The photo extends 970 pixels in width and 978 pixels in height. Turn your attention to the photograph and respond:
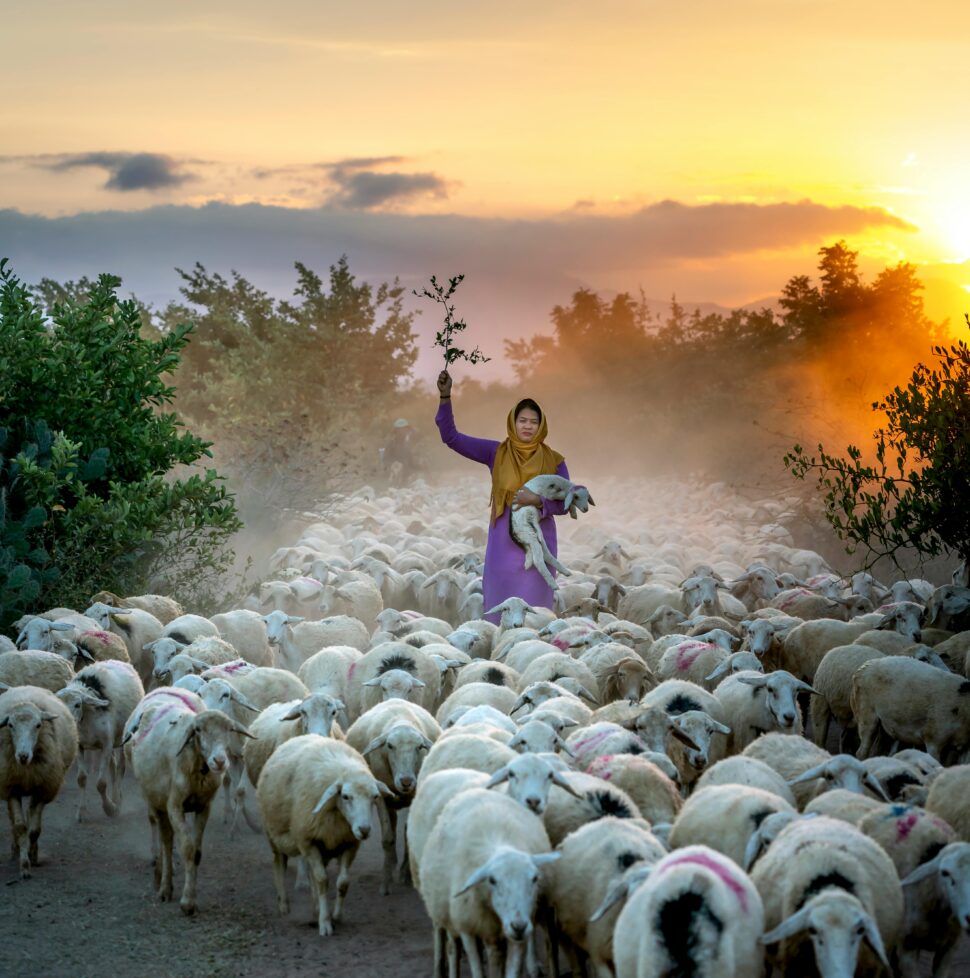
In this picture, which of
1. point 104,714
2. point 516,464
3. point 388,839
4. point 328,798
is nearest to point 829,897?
point 328,798

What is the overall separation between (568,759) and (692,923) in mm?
2451

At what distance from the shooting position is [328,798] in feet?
24.3

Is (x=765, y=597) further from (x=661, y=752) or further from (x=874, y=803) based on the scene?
(x=874, y=803)

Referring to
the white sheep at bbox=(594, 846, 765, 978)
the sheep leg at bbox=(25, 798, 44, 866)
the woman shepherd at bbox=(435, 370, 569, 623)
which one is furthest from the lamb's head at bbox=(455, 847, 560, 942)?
the woman shepherd at bbox=(435, 370, 569, 623)

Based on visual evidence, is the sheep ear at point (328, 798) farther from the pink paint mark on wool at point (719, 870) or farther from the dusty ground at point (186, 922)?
the pink paint mark on wool at point (719, 870)

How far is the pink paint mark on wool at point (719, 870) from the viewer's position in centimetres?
532

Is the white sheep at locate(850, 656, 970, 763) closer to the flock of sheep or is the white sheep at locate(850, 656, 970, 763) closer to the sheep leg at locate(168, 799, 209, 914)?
the flock of sheep

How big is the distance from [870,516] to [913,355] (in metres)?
25.4

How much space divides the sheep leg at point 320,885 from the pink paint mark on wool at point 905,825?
129 inches

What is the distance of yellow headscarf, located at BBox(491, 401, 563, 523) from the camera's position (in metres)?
12.8

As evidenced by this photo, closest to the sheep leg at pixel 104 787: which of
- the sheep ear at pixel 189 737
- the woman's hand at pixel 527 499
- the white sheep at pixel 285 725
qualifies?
the white sheep at pixel 285 725

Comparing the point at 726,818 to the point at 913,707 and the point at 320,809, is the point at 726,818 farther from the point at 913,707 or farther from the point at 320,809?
the point at 913,707

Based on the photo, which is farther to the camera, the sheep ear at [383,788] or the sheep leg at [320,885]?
the sheep ear at [383,788]

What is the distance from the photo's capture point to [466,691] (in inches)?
371
